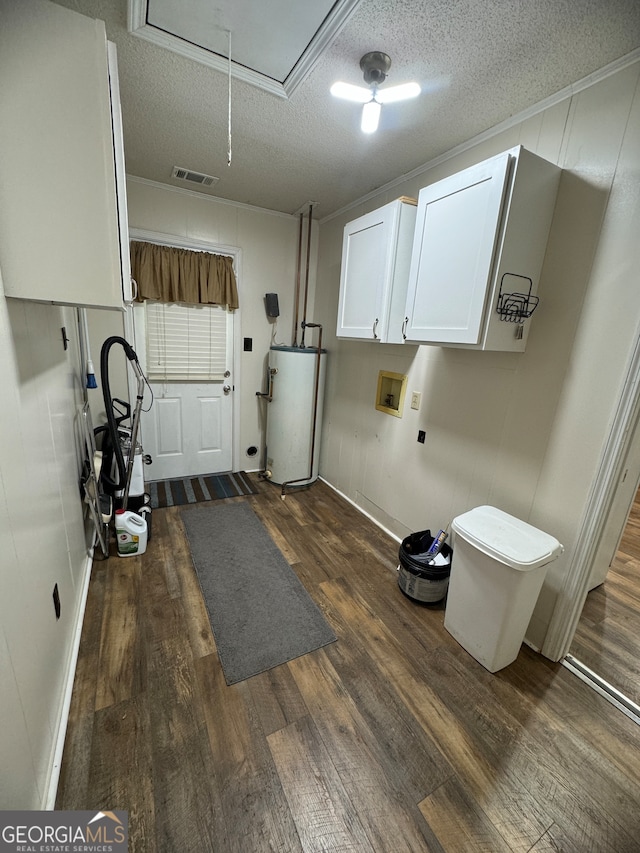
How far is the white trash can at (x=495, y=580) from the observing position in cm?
149

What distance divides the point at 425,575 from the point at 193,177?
3.36 m

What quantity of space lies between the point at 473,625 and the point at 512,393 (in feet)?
3.97

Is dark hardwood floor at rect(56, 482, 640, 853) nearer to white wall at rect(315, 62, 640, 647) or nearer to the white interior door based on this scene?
white wall at rect(315, 62, 640, 647)

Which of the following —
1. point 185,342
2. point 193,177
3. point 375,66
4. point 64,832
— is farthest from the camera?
point 185,342

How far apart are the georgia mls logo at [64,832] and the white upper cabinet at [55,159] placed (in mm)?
1308

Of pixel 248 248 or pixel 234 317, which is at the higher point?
pixel 248 248

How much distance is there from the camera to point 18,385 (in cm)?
108

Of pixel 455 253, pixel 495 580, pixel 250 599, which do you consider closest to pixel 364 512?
pixel 250 599

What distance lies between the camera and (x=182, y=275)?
2.98 metres

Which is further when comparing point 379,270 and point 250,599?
point 379,270

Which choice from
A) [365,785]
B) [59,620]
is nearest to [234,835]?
[365,785]

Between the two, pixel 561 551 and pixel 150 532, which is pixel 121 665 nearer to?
pixel 150 532

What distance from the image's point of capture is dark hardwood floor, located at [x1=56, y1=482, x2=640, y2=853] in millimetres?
1062

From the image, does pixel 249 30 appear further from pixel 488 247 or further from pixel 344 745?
pixel 344 745
